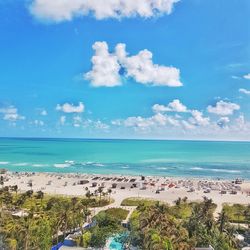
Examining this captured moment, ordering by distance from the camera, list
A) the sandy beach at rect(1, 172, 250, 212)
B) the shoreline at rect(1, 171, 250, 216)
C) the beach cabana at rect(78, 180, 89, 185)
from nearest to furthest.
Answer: the shoreline at rect(1, 171, 250, 216) → the sandy beach at rect(1, 172, 250, 212) → the beach cabana at rect(78, 180, 89, 185)

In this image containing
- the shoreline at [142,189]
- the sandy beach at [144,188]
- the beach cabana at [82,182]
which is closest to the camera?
the shoreline at [142,189]

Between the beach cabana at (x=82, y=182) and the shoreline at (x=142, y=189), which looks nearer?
the shoreline at (x=142, y=189)

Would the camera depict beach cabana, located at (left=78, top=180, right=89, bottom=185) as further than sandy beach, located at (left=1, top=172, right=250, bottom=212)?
Yes

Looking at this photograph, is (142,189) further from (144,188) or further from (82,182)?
(82,182)

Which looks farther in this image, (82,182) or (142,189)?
(82,182)

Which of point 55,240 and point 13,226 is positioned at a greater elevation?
point 13,226

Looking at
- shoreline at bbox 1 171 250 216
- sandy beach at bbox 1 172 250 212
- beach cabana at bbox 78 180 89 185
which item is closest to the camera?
shoreline at bbox 1 171 250 216

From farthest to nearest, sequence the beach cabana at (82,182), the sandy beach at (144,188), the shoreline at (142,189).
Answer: the beach cabana at (82,182), the sandy beach at (144,188), the shoreline at (142,189)

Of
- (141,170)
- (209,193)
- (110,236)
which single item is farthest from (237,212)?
(141,170)

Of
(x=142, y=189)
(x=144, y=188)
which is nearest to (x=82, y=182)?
(x=142, y=189)

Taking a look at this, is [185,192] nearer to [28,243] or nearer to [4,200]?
[4,200]

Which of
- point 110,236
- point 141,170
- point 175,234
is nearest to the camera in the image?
point 175,234
